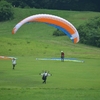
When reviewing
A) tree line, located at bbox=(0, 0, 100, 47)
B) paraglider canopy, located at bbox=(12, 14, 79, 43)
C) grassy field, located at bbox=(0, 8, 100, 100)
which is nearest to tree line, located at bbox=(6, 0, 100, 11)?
tree line, located at bbox=(0, 0, 100, 47)

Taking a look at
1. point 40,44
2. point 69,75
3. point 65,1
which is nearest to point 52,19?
point 69,75

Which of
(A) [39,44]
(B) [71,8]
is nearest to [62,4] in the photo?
(B) [71,8]

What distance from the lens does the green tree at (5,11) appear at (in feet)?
224

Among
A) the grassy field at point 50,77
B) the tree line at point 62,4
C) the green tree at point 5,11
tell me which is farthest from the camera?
the tree line at point 62,4

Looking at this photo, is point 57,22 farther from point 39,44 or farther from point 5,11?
point 5,11

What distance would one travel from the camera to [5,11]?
68.5 meters

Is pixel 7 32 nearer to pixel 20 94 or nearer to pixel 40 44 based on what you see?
pixel 40 44

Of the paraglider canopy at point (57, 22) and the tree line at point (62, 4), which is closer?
the paraglider canopy at point (57, 22)

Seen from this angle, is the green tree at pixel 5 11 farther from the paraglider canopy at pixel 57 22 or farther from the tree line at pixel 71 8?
the paraglider canopy at pixel 57 22

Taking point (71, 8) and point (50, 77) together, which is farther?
point (71, 8)

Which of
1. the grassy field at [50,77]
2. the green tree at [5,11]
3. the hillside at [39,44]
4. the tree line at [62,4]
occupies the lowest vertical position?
the grassy field at [50,77]

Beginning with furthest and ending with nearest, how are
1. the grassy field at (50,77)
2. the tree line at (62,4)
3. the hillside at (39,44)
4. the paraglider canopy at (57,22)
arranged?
the tree line at (62,4) → the hillside at (39,44) → the paraglider canopy at (57,22) → the grassy field at (50,77)

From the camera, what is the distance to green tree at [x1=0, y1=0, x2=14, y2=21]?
68.4 m

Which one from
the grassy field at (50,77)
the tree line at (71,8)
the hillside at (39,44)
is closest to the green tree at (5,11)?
the tree line at (71,8)
